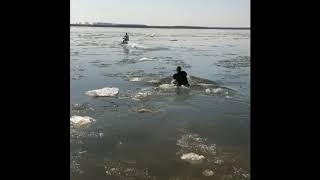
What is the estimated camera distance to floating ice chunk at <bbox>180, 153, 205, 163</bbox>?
7.53m

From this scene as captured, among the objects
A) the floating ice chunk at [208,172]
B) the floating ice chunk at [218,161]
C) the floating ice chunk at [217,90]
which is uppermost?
the floating ice chunk at [217,90]

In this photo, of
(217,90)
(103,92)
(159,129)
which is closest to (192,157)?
(159,129)

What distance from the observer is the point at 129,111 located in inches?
467

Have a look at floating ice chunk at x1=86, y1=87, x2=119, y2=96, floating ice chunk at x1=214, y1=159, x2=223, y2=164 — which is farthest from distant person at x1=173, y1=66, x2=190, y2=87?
floating ice chunk at x1=214, y1=159, x2=223, y2=164

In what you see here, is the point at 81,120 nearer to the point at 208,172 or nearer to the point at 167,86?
the point at 208,172

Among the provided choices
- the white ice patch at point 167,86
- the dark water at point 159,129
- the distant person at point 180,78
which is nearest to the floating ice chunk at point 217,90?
the dark water at point 159,129

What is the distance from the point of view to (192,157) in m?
7.64

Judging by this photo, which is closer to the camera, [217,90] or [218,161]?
[218,161]

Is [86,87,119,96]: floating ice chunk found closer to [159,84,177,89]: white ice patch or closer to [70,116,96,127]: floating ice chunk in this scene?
[159,84,177,89]: white ice patch

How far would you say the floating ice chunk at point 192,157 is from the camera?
753cm

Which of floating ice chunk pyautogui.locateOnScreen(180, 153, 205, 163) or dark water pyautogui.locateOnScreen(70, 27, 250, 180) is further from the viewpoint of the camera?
floating ice chunk pyautogui.locateOnScreen(180, 153, 205, 163)

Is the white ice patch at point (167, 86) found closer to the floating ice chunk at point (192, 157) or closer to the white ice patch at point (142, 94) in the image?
the white ice patch at point (142, 94)
